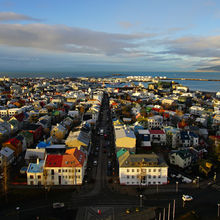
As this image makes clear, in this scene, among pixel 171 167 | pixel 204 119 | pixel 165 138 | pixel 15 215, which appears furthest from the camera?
pixel 204 119

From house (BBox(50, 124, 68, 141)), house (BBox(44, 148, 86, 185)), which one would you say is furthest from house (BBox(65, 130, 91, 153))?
house (BBox(50, 124, 68, 141))

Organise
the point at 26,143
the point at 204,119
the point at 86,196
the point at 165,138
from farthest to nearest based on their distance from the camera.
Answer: the point at 204,119 → the point at 165,138 → the point at 26,143 → the point at 86,196

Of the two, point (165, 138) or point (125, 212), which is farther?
point (165, 138)

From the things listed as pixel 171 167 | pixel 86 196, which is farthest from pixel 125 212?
pixel 171 167

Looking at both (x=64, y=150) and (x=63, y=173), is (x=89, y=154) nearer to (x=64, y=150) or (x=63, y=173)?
(x=64, y=150)

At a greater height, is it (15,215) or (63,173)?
(63,173)

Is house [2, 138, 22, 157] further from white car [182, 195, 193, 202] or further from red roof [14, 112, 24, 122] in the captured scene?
white car [182, 195, 193, 202]

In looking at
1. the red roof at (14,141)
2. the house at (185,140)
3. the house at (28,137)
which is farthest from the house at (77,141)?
the house at (185,140)

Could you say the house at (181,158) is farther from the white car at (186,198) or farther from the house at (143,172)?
the white car at (186,198)

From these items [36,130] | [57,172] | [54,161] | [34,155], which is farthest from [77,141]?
[36,130]
